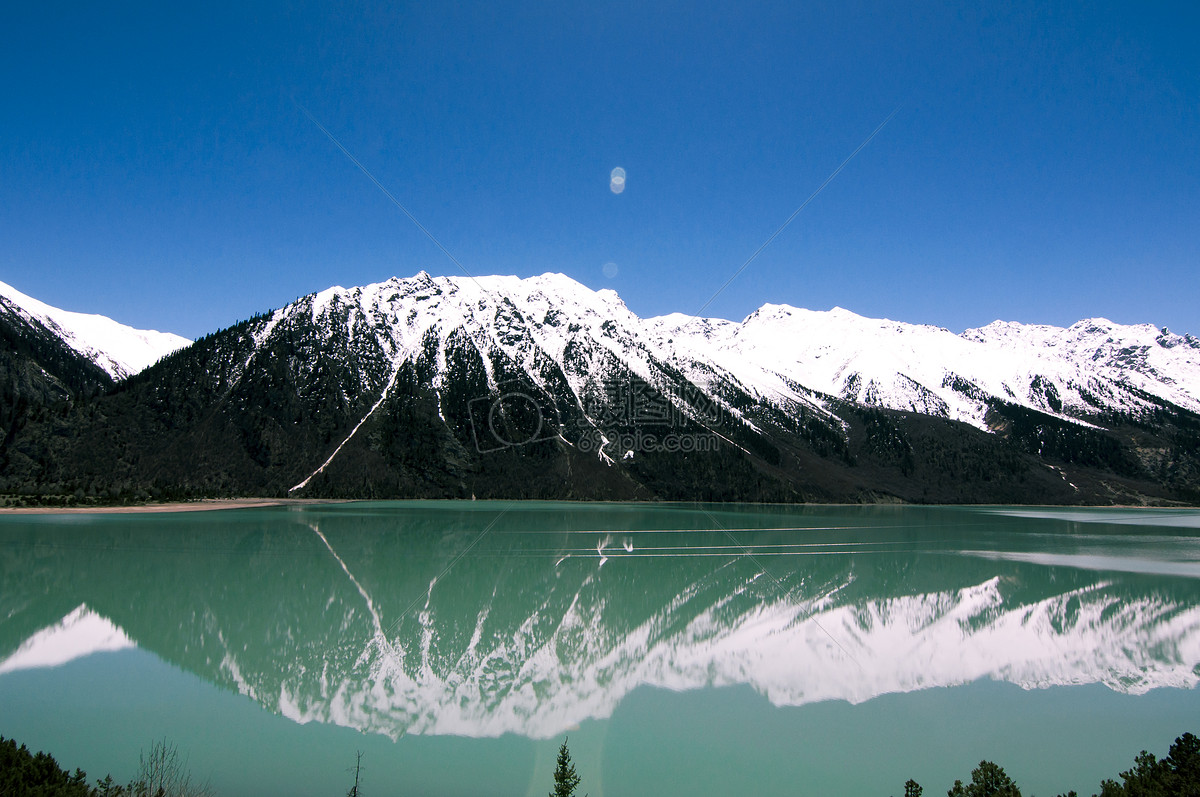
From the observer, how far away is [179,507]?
353ft

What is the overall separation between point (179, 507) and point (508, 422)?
95642 millimetres

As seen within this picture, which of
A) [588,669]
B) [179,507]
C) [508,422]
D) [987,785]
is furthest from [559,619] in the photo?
[508,422]

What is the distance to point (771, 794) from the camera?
1555 cm

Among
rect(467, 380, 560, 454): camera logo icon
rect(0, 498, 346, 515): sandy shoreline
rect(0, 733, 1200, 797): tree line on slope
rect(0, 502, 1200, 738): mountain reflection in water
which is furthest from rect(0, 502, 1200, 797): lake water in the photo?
rect(467, 380, 560, 454): camera logo icon

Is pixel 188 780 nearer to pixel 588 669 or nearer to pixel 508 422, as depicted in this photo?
pixel 588 669

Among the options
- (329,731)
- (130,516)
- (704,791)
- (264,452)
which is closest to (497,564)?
(329,731)

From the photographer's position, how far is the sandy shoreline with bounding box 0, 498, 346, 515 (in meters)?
91.5

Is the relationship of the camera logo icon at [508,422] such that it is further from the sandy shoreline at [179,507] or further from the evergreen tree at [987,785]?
the evergreen tree at [987,785]

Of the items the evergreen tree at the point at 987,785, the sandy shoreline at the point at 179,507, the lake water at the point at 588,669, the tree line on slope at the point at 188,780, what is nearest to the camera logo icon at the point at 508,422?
the sandy shoreline at the point at 179,507

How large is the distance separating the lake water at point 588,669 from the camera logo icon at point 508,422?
130874 mm

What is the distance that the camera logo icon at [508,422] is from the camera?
185 metres

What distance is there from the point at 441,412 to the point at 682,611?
159677mm

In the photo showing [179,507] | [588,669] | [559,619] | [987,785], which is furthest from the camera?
[179,507]

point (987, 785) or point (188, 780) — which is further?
point (188, 780)
